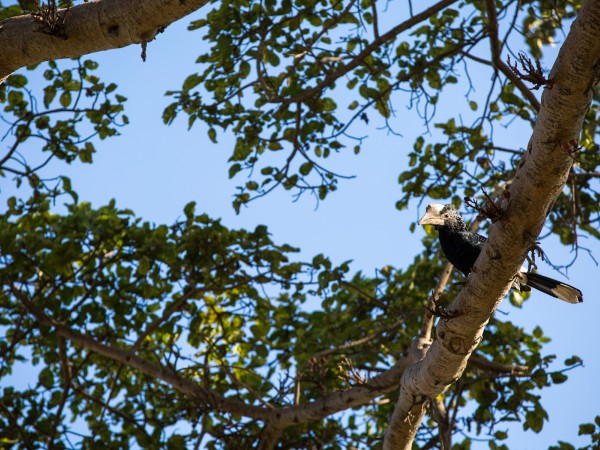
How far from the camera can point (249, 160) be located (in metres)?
5.55

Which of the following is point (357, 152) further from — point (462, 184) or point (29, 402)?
point (29, 402)

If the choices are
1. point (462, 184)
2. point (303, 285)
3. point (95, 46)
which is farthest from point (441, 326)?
point (462, 184)

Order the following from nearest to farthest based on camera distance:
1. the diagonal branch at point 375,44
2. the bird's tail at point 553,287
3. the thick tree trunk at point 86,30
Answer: the thick tree trunk at point 86,30
the bird's tail at point 553,287
the diagonal branch at point 375,44

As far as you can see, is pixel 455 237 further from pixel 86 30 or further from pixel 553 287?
pixel 86 30

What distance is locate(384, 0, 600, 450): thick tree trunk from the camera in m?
2.11

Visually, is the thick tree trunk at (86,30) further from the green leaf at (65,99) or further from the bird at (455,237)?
the green leaf at (65,99)

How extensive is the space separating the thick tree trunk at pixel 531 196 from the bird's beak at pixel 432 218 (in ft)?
3.58

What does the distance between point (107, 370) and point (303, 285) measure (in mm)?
1962

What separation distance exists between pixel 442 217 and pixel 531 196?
183cm

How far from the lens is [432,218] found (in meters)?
4.13

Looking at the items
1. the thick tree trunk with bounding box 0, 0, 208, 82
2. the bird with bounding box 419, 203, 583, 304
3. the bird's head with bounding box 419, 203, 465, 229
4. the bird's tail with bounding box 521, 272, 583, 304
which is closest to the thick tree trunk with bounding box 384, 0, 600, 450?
the bird's tail with bounding box 521, 272, 583, 304

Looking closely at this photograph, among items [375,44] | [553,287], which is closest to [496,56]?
[375,44]

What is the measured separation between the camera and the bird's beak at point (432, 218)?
161 inches

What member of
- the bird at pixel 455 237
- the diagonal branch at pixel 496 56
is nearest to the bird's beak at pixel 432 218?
the bird at pixel 455 237
